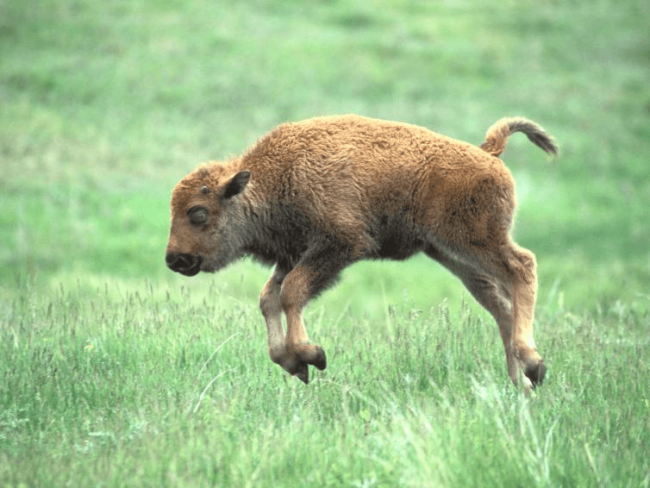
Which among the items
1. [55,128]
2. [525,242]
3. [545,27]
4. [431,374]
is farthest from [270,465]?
[545,27]

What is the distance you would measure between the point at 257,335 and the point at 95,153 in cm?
1518

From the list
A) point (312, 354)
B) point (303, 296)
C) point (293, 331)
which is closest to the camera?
point (312, 354)

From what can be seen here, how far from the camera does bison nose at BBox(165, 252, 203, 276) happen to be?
591 centimetres

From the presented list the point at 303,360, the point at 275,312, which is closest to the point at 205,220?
the point at 275,312

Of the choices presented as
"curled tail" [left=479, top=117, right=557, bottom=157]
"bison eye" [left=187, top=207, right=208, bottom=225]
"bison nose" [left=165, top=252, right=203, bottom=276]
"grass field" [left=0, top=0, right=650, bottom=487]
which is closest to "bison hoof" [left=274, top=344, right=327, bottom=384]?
"grass field" [left=0, top=0, right=650, bottom=487]

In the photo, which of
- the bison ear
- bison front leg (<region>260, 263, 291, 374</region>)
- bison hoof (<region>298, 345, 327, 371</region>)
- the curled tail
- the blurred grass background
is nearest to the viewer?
bison hoof (<region>298, 345, 327, 371</region>)

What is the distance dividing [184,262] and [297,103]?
1911cm

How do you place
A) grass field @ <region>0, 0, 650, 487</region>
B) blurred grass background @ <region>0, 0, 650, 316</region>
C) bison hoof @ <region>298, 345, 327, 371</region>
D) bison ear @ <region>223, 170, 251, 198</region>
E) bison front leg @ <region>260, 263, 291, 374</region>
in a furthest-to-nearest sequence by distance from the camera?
blurred grass background @ <region>0, 0, 650, 316</region> → bison ear @ <region>223, 170, 251, 198</region> → bison front leg @ <region>260, 263, 291, 374</region> → bison hoof @ <region>298, 345, 327, 371</region> → grass field @ <region>0, 0, 650, 487</region>

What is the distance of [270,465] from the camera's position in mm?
4262

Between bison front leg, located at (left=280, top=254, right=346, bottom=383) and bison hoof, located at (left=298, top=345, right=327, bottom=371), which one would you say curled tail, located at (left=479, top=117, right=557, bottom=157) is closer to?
bison front leg, located at (left=280, top=254, right=346, bottom=383)

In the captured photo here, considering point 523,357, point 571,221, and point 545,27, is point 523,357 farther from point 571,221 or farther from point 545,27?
point 545,27

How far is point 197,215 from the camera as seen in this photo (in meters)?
5.97

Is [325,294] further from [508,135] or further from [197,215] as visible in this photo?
[197,215]

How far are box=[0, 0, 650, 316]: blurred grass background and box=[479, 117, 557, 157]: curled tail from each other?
7.96 m
